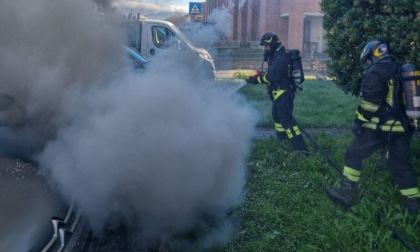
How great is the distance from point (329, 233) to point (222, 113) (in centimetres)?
157

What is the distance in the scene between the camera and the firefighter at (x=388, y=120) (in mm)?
4328

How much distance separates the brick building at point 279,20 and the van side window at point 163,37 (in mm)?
11638

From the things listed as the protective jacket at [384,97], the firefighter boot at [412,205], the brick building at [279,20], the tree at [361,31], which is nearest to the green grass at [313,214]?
the firefighter boot at [412,205]

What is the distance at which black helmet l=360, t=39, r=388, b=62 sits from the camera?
4420mm

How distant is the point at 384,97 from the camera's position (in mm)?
4371

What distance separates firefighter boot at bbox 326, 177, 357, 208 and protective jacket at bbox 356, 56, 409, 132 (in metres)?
0.65

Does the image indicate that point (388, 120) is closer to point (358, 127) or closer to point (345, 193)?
A: point (358, 127)

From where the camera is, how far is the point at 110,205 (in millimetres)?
3965

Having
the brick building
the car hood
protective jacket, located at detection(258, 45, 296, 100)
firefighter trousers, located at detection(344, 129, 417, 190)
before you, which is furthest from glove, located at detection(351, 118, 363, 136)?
the brick building

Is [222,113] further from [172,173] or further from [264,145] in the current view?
[264,145]

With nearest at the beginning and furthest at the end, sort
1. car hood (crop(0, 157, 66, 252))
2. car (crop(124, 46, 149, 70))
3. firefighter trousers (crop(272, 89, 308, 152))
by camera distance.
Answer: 1. car hood (crop(0, 157, 66, 252))
2. car (crop(124, 46, 149, 70))
3. firefighter trousers (crop(272, 89, 308, 152))

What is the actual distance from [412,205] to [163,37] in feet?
32.1

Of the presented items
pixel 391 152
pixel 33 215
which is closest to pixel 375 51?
pixel 391 152

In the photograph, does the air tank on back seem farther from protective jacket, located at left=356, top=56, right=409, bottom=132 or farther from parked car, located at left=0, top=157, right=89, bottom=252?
parked car, located at left=0, top=157, right=89, bottom=252
